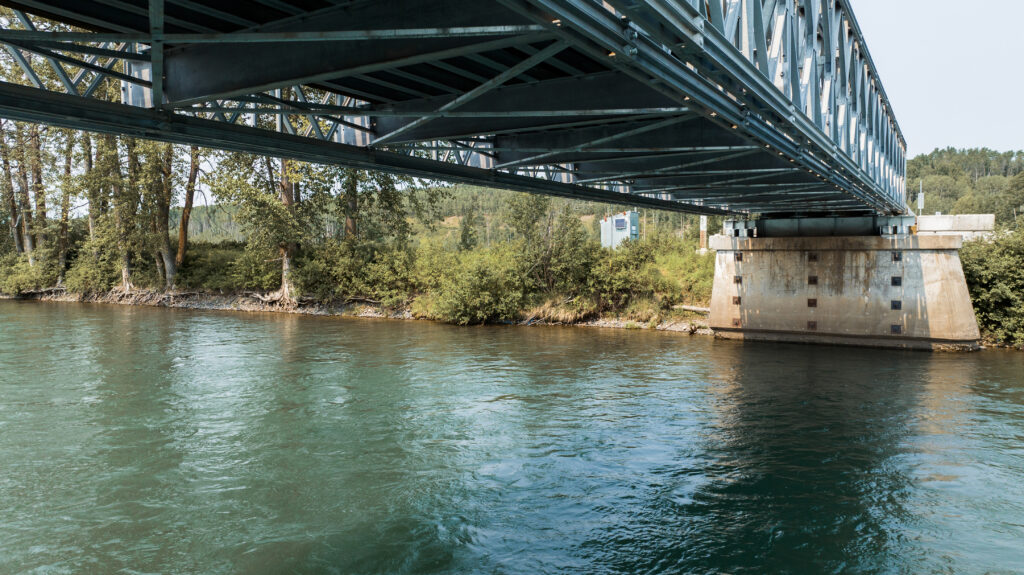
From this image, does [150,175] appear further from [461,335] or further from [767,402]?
[767,402]

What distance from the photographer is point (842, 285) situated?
25375 mm

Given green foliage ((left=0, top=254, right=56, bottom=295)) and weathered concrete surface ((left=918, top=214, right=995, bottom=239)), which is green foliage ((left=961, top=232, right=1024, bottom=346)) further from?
green foliage ((left=0, top=254, right=56, bottom=295))

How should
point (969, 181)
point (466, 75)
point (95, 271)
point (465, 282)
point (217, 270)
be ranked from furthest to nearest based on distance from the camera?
point (969, 181) → point (95, 271) → point (217, 270) → point (465, 282) → point (466, 75)

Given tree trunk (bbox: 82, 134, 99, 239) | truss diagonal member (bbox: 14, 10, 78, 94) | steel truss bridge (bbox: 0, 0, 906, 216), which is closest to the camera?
steel truss bridge (bbox: 0, 0, 906, 216)

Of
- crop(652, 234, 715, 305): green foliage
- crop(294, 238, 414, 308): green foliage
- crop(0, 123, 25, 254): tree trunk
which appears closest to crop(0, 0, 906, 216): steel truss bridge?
crop(652, 234, 715, 305): green foliage

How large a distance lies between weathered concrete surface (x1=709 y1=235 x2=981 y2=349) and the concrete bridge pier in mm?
36

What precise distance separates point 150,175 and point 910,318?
43119 millimetres

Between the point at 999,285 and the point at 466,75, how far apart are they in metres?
25.8

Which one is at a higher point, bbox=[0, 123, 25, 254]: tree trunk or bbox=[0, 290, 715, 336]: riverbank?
bbox=[0, 123, 25, 254]: tree trunk

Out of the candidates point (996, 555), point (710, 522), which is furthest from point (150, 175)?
point (996, 555)

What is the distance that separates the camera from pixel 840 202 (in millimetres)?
22578

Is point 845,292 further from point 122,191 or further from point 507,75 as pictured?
point 122,191

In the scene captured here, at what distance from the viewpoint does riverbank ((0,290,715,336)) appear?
30.6 m

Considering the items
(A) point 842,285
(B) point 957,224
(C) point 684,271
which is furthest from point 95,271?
(B) point 957,224
